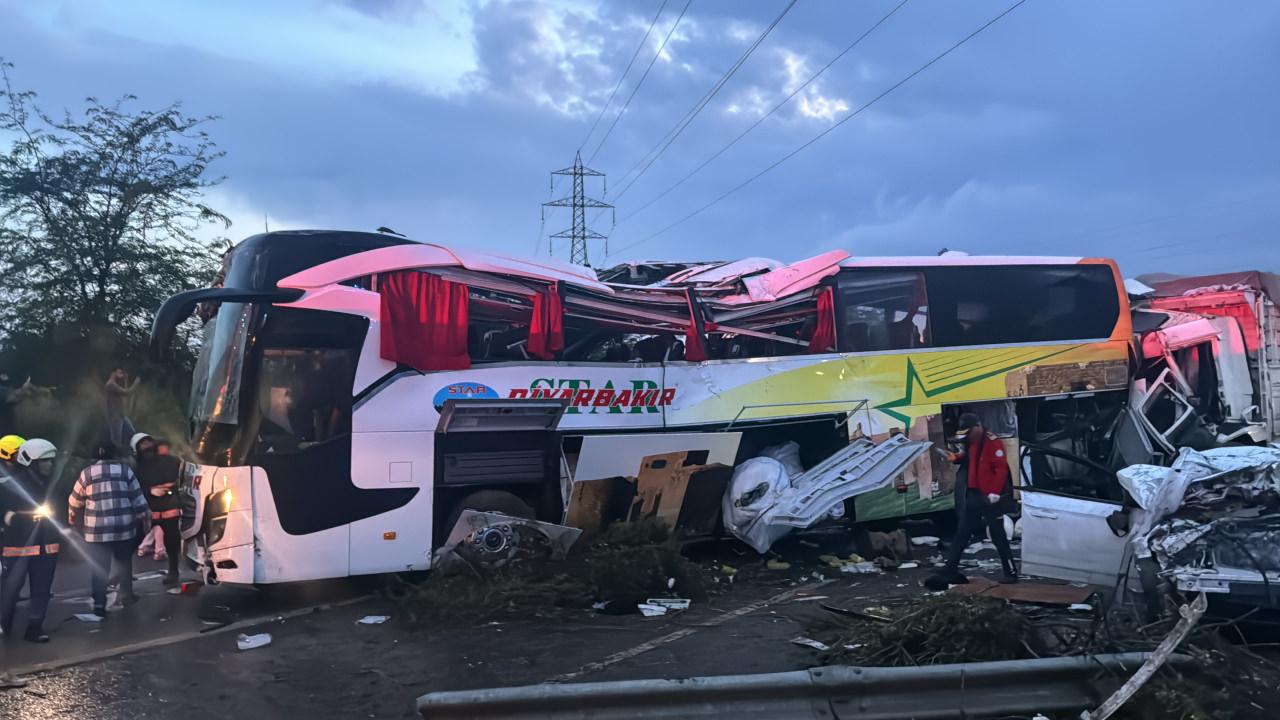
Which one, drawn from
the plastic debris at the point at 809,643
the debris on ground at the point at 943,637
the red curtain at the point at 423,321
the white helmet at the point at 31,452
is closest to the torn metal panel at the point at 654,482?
the red curtain at the point at 423,321

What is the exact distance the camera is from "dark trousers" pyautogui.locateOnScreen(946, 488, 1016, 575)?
8602 millimetres

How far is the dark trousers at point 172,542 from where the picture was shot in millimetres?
9109

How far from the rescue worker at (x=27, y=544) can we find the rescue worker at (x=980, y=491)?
7.72m

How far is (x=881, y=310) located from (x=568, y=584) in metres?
4.97

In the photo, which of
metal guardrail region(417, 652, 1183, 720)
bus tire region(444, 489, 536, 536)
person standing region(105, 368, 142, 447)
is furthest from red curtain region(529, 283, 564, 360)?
person standing region(105, 368, 142, 447)

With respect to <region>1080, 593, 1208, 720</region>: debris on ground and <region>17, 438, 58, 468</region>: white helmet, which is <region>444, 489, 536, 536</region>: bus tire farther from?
<region>1080, 593, 1208, 720</region>: debris on ground

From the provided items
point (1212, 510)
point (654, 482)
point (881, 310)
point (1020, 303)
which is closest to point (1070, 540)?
point (1212, 510)

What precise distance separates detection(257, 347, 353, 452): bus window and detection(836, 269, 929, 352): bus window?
542 centimetres

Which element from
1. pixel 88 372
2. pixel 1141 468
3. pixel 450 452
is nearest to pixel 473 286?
pixel 450 452

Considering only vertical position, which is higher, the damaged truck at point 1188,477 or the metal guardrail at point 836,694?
the damaged truck at point 1188,477

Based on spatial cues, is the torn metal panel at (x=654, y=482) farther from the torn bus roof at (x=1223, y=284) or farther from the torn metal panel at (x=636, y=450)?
the torn bus roof at (x=1223, y=284)

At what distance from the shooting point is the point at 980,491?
29.4ft

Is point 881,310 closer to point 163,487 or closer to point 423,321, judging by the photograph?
point 423,321

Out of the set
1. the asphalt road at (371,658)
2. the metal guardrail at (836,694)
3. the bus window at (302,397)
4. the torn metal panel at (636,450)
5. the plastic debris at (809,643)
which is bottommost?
the asphalt road at (371,658)
